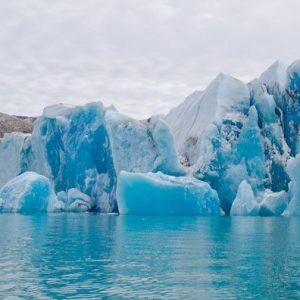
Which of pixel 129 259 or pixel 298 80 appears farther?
pixel 298 80

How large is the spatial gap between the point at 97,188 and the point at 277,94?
50.3 ft

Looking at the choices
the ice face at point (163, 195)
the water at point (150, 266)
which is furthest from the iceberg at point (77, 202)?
the water at point (150, 266)

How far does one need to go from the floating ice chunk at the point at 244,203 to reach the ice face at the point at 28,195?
42.9 ft

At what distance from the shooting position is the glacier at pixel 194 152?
3862 cm

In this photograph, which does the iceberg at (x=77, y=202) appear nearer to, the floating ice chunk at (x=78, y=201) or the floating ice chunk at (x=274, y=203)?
the floating ice chunk at (x=78, y=201)

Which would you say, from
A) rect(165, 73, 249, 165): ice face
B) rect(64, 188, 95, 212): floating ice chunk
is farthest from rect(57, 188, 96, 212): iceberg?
rect(165, 73, 249, 165): ice face

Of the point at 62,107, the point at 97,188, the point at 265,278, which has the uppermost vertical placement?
the point at 62,107

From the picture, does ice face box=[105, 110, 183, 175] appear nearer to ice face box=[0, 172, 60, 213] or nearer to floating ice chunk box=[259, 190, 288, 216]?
ice face box=[0, 172, 60, 213]

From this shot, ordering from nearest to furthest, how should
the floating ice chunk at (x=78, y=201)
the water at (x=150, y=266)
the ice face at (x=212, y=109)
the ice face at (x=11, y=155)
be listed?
the water at (x=150, y=266), the ice face at (x=212, y=109), the floating ice chunk at (x=78, y=201), the ice face at (x=11, y=155)

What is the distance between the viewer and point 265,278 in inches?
496

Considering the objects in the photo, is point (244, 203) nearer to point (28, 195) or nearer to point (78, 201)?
point (78, 201)

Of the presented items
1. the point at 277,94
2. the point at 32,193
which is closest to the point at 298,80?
the point at 277,94

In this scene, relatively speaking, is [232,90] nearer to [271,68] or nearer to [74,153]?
[271,68]

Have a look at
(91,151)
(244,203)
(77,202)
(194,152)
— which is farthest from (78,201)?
(244,203)
